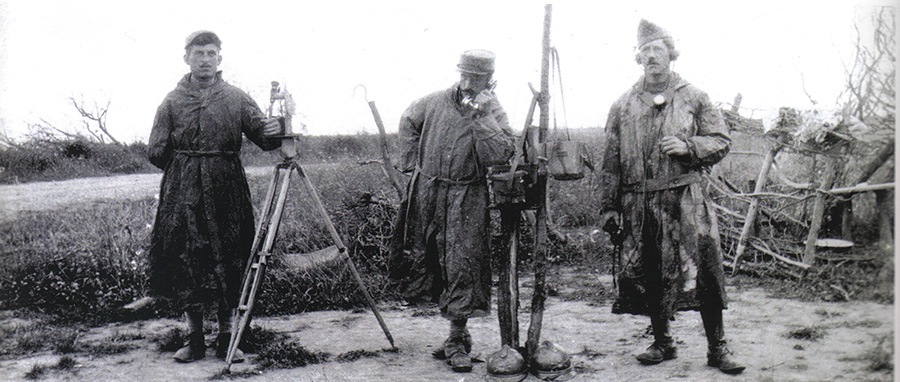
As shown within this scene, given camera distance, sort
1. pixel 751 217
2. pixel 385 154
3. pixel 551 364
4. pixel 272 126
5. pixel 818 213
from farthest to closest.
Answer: pixel 385 154 → pixel 751 217 → pixel 818 213 → pixel 272 126 → pixel 551 364

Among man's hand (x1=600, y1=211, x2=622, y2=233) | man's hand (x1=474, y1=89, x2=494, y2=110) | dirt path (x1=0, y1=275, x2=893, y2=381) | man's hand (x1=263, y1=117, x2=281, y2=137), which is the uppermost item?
A: man's hand (x1=474, y1=89, x2=494, y2=110)

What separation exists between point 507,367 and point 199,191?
2.31 m

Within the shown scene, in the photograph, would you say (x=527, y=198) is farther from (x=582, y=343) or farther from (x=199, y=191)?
(x=199, y=191)

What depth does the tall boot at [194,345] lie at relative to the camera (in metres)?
4.48

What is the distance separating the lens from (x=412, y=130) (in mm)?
4504

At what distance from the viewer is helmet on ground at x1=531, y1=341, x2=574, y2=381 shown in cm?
395

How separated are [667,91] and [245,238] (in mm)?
2952

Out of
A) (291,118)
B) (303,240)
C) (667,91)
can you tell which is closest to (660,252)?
(667,91)

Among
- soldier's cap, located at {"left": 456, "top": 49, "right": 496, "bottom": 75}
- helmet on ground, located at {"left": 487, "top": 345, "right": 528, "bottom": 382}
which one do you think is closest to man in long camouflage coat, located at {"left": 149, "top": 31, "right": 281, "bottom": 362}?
soldier's cap, located at {"left": 456, "top": 49, "right": 496, "bottom": 75}

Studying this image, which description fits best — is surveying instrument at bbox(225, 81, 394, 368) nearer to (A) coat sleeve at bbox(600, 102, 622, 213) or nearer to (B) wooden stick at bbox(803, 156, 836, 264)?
(A) coat sleeve at bbox(600, 102, 622, 213)

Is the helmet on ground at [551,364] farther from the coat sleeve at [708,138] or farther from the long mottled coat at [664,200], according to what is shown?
the coat sleeve at [708,138]

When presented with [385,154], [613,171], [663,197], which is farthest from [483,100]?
[385,154]

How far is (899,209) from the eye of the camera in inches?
124

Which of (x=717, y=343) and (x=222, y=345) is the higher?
(x=717, y=343)
